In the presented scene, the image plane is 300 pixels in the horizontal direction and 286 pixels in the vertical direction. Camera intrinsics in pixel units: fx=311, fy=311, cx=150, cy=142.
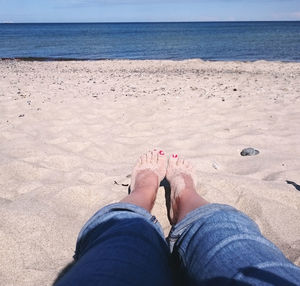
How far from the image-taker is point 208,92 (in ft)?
15.7

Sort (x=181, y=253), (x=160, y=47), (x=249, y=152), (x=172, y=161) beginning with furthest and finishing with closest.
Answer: (x=160, y=47)
(x=249, y=152)
(x=172, y=161)
(x=181, y=253)

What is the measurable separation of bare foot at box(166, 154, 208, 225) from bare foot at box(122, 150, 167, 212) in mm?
74

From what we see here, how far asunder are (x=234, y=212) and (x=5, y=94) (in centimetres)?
433

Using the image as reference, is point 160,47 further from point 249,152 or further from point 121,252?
Result: point 121,252

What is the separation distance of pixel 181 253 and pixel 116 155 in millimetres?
1506

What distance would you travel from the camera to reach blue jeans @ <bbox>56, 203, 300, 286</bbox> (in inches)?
32.3

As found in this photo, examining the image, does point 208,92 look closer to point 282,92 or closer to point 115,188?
point 282,92

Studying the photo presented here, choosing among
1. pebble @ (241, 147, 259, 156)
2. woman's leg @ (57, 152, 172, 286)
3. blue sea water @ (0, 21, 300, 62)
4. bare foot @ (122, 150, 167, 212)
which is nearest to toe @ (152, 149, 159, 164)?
bare foot @ (122, 150, 167, 212)

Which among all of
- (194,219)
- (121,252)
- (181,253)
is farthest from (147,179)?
(121,252)

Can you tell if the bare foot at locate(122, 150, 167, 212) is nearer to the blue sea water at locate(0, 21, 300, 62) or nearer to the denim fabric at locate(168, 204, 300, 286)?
the denim fabric at locate(168, 204, 300, 286)

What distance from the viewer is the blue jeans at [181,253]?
819 millimetres

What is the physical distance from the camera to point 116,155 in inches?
99.6

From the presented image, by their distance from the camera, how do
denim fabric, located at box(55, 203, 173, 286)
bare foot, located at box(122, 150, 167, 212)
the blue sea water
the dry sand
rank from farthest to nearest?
the blue sea water, bare foot, located at box(122, 150, 167, 212), the dry sand, denim fabric, located at box(55, 203, 173, 286)

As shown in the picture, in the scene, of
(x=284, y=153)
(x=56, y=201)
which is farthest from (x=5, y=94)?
(x=284, y=153)
